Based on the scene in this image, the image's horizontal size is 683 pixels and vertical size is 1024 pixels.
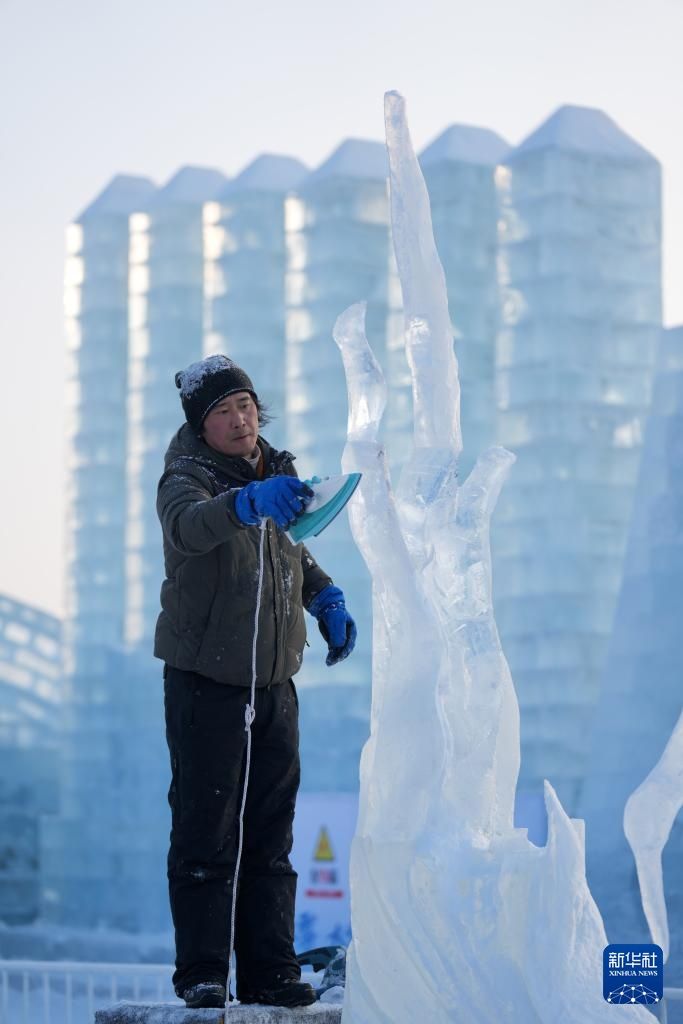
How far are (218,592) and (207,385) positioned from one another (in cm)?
36

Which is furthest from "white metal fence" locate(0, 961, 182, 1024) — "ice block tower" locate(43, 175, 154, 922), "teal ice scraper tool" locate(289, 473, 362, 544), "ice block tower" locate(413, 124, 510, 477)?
"ice block tower" locate(413, 124, 510, 477)

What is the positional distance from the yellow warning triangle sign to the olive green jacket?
6.12 metres

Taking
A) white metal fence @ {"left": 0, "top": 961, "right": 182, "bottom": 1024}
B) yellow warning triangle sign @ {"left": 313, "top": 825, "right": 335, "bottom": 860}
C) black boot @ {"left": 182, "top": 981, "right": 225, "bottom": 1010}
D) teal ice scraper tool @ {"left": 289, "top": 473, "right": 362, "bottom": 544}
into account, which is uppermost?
teal ice scraper tool @ {"left": 289, "top": 473, "right": 362, "bottom": 544}

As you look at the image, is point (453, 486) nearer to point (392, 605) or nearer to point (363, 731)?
point (392, 605)

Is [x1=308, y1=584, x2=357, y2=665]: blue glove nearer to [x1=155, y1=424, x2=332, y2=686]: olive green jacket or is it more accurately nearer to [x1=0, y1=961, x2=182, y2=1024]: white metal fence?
[x1=155, y1=424, x2=332, y2=686]: olive green jacket

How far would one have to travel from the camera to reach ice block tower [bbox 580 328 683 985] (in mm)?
8859

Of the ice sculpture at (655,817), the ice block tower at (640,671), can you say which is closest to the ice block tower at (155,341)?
the ice block tower at (640,671)

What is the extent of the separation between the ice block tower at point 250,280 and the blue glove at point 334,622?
28.2 feet

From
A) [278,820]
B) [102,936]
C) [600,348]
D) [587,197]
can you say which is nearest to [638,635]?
[600,348]

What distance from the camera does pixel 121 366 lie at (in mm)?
12164

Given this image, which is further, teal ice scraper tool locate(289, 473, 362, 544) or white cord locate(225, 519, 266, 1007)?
white cord locate(225, 519, 266, 1007)

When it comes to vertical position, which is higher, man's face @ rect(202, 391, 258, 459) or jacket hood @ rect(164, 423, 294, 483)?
man's face @ rect(202, 391, 258, 459)

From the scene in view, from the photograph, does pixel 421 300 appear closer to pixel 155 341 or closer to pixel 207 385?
pixel 207 385

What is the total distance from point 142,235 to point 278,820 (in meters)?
10.0
